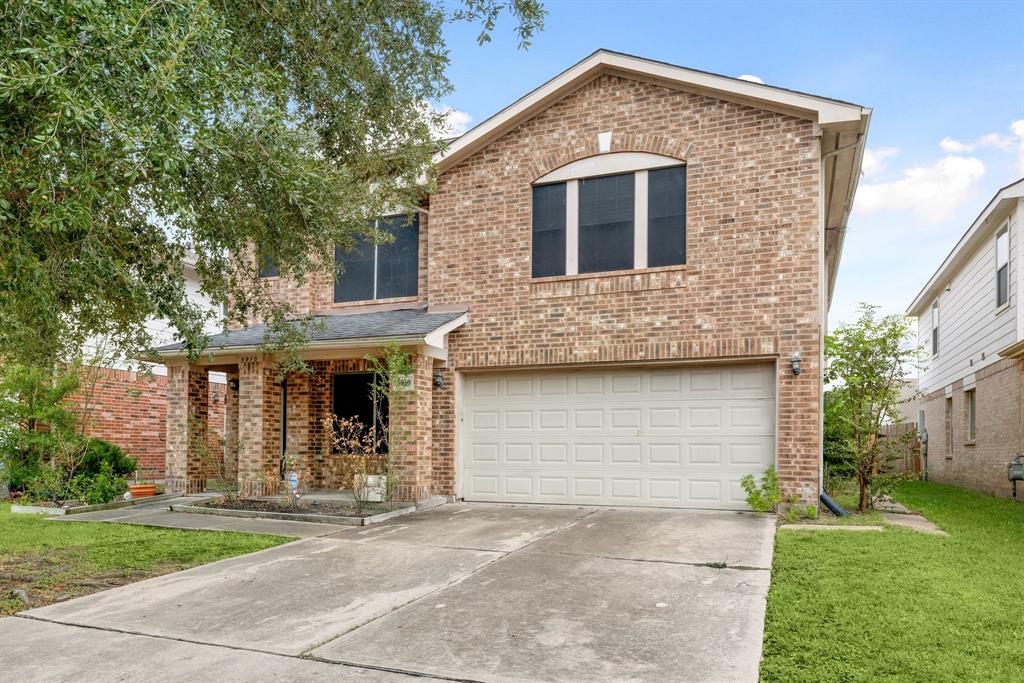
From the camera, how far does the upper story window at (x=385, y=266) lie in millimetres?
13688

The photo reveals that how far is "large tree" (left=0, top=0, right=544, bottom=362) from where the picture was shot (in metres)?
4.94

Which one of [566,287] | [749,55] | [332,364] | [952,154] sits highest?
[952,154]

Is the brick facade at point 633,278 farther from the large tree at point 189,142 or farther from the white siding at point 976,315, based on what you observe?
the white siding at point 976,315

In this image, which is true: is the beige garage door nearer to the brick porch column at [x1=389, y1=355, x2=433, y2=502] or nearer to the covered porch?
the brick porch column at [x1=389, y1=355, x2=433, y2=502]

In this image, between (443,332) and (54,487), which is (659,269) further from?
(54,487)

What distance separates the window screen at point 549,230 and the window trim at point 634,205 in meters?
0.08

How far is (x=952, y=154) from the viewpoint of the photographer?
126 ft

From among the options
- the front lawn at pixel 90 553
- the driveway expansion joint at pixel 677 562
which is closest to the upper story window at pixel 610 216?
the driveway expansion joint at pixel 677 562

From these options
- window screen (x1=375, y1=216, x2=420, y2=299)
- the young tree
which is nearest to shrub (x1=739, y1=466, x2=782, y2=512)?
the young tree

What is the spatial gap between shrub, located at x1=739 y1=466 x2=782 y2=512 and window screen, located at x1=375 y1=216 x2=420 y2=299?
21.9 feet

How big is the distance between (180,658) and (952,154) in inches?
1707

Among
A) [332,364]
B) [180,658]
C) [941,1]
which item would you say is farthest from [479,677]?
[941,1]

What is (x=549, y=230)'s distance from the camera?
12.2m

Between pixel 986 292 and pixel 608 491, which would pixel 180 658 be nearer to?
pixel 608 491
